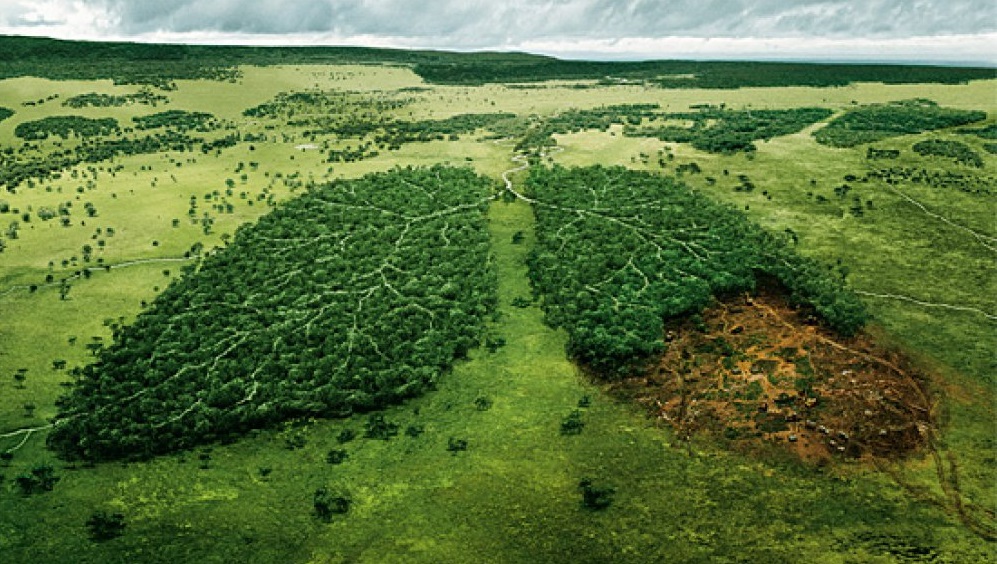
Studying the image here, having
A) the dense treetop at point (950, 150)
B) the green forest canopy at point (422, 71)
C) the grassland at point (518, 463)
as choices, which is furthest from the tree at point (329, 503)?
the green forest canopy at point (422, 71)

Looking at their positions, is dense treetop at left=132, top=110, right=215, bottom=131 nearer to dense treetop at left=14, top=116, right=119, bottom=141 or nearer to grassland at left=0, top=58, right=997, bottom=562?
dense treetop at left=14, top=116, right=119, bottom=141

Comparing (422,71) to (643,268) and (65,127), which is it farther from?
(643,268)

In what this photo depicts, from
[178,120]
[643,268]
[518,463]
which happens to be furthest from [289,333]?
[178,120]

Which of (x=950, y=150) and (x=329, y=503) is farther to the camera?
(x=950, y=150)

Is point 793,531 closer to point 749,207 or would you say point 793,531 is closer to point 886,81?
point 749,207

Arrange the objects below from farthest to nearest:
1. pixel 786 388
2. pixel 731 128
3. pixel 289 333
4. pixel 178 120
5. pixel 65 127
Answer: pixel 178 120
pixel 65 127
pixel 731 128
pixel 289 333
pixel 786 388

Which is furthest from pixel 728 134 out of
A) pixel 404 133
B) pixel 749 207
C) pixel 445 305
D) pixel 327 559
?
pixel 327 559

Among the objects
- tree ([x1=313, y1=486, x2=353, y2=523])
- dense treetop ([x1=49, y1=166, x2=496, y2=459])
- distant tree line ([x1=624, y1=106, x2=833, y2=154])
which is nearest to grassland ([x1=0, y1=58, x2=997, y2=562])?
tree ([x1=313, y1=486, x2=353, y2=523])
